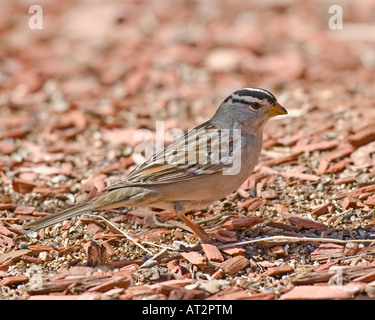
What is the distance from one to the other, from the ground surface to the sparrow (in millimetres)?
280

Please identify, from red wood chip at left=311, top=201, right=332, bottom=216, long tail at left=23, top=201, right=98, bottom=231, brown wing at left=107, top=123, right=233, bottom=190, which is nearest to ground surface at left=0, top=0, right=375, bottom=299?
red wood chip at left=311, top=201, right=332, bottom=216

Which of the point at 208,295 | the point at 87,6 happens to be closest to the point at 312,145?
the point at 208,295

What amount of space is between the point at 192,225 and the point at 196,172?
46 cm

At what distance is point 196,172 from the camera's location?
17.2 feet

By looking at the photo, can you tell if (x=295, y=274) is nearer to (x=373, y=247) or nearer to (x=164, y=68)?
(x=373, y=247)

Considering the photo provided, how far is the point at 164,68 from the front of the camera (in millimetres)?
9828

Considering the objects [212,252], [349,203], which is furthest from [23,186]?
[349,203]

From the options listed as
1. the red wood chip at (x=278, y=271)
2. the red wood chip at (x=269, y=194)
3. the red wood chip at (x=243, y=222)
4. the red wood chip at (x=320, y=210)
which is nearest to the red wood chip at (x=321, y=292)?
the red wood chip at (x=278, y=271)

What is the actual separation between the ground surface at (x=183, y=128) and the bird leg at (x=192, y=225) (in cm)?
10

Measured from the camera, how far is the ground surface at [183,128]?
15.3 feet

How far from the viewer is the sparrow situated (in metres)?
5.17

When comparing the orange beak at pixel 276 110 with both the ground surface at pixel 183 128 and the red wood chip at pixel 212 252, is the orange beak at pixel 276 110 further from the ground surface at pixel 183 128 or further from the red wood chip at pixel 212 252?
the red wood chip at pixel 212 252

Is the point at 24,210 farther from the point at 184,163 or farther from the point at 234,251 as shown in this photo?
the point at 234,251
